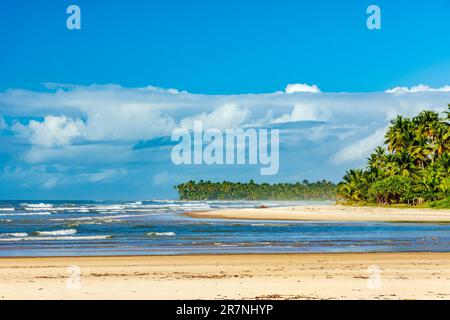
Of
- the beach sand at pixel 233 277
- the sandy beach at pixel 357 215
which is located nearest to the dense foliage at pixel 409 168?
the sandy beach at pixel 357 215

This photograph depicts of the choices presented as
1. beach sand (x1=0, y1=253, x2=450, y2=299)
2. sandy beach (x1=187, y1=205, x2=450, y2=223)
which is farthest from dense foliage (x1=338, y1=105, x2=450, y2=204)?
beach sand (x1=0, y1=253, x2=450, y2=299)

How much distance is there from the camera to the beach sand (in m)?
15.1

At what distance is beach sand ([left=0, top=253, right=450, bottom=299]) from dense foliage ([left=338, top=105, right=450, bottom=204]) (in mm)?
64692

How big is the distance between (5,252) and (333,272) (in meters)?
16.7

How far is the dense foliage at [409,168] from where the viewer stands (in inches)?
3445

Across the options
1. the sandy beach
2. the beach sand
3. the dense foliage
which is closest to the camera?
the beach sand

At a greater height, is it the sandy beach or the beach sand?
the beach sand

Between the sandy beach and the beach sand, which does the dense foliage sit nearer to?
the sandy beach

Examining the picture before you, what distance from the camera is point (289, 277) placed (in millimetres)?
18578

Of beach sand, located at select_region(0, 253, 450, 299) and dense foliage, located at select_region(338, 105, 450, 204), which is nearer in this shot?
beach sand, located at select_region(0, 253, 450, 299)
